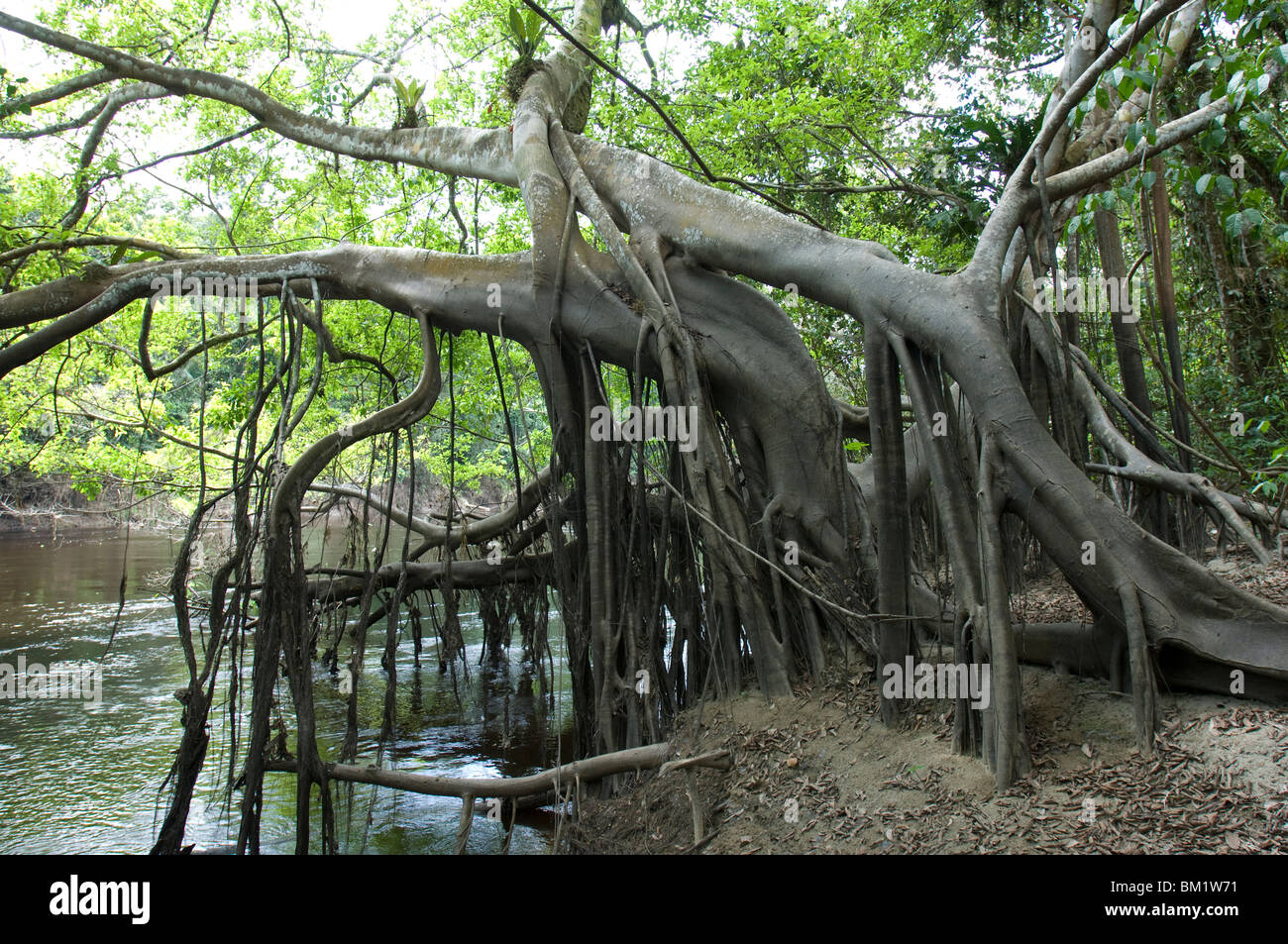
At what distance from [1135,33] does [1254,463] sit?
224 inches

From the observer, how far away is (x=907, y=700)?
4215 mm

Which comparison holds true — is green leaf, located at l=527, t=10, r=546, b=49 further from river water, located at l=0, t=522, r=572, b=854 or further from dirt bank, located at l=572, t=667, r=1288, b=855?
dirt bank, located at l=572, t=667, r=1288, b=855

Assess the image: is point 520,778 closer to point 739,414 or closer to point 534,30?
point 739,414

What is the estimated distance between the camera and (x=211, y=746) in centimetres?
699

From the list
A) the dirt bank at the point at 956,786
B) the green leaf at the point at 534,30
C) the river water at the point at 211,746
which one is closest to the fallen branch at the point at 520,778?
the dirt bank at the point at 956,786

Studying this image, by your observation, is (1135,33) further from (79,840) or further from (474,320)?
(79,840)

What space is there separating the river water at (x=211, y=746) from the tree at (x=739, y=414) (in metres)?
0.76

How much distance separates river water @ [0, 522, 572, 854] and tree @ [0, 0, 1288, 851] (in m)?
0.76

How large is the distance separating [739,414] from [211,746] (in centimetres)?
509

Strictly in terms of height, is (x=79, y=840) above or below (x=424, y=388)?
below

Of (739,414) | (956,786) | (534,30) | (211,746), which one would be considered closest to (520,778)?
(956,786)

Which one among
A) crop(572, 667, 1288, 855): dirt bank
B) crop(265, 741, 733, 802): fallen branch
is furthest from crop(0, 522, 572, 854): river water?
crop(572, 667, 1288, 855): dirt bank
